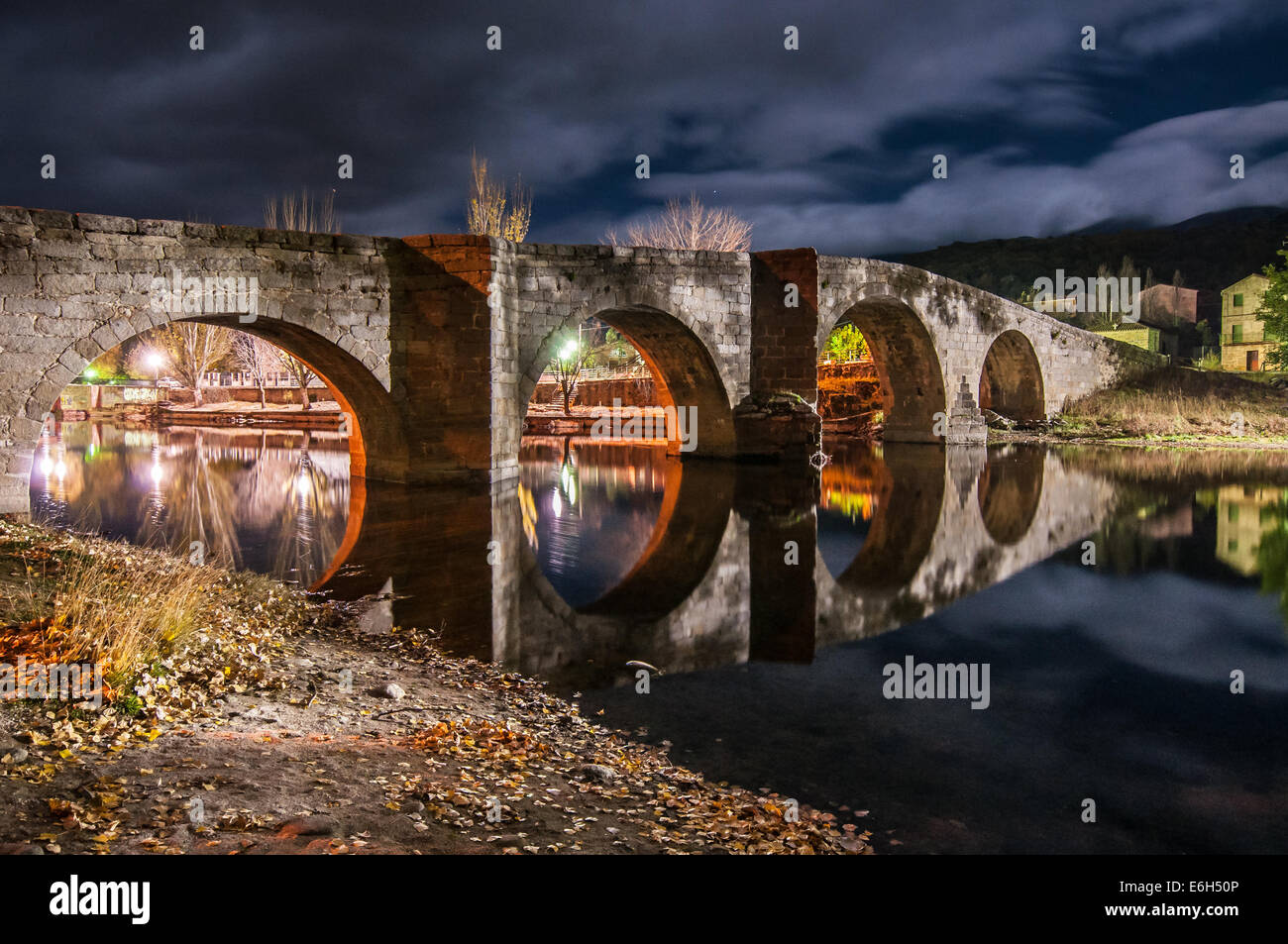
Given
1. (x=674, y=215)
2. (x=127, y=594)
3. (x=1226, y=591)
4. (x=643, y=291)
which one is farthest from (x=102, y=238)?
(x=674, y=215)

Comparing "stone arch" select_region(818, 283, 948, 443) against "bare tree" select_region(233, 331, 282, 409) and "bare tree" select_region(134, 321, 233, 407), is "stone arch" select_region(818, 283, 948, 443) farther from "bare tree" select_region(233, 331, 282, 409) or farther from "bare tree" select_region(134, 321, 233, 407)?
"bare tree" select_region(233, 331, 282, 409)

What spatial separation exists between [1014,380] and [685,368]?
18214 millimetres

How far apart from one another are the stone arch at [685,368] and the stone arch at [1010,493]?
239 inches

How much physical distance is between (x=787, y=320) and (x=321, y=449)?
1455 cm

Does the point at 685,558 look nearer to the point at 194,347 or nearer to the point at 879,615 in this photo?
the point at 879,615

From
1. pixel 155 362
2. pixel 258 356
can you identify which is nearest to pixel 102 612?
pixel 258 356

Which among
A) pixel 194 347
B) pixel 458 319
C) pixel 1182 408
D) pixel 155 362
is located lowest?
pixel 1182 408

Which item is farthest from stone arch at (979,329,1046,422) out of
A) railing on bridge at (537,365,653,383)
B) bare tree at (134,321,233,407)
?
bare tree at (134,321,233,407)

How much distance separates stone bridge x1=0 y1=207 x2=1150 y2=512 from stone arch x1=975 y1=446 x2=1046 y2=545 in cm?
→ 410

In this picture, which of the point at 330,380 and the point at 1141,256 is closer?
the point at 330,380

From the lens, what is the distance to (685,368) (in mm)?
20906

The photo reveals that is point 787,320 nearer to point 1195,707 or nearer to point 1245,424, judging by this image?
point 1195,707

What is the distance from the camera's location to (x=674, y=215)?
154 feet

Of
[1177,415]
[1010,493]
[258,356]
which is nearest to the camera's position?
[1010,493]
